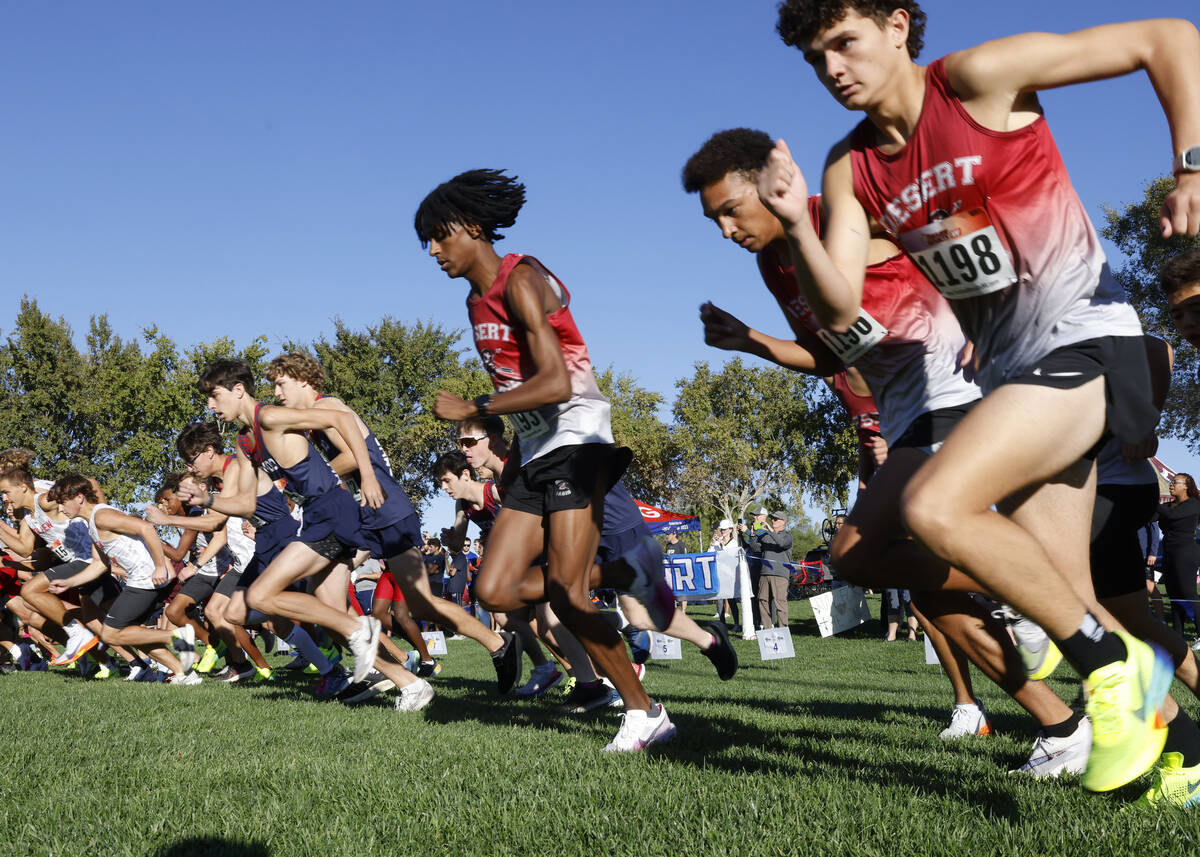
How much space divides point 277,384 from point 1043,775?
599 centimetres

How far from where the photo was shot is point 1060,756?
3.50 m

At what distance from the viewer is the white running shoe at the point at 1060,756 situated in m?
3.48

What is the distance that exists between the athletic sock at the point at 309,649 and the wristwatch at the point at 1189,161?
786cm

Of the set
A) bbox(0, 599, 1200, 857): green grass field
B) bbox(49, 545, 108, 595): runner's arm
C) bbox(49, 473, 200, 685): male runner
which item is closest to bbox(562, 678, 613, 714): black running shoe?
bbox(0, 599, 1200, 857): green grass field

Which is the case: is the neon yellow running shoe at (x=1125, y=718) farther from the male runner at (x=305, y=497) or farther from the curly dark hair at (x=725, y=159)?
the male runner at (x=305, y=497)

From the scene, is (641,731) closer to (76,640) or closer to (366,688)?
(366,688)

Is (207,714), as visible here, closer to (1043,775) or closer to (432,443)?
(1043,775)

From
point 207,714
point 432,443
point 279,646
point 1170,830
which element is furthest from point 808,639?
point 432,443

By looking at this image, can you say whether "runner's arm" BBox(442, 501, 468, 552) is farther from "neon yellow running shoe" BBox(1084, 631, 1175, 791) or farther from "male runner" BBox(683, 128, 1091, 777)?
"neon yellow running shoe" BBox(1084, 631, 1175, 791)

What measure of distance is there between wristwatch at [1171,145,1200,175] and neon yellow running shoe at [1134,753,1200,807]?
62.4 inches

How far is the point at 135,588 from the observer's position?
1041cm

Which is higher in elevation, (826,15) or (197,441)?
(826,15)

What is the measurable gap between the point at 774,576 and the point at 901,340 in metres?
12.9

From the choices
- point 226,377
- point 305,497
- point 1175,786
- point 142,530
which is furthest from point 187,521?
point 1175,786
